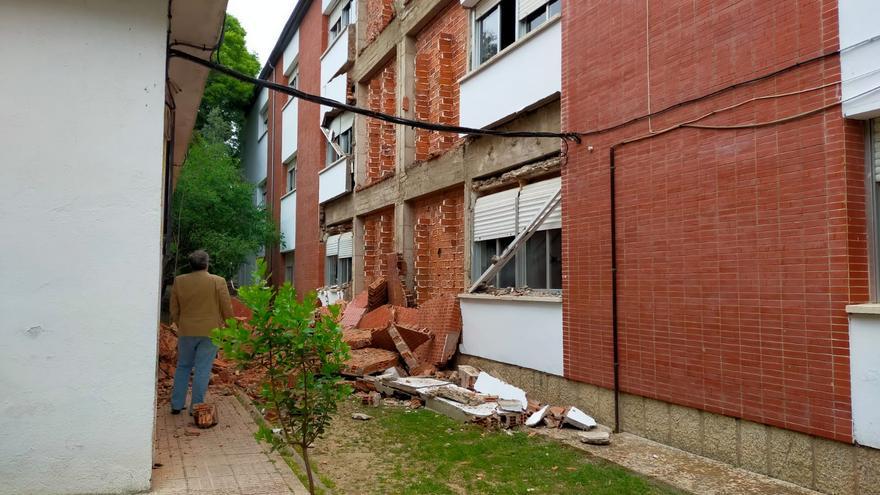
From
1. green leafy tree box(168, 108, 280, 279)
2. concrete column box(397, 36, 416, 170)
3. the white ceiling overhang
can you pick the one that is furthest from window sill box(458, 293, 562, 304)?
green leafy tree box(168, 108, 280, 279)

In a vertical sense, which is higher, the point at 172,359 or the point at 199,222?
the point at 199,222

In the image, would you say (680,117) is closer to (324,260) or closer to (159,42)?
(159,42)

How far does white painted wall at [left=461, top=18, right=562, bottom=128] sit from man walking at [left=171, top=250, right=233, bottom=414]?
15.6ft

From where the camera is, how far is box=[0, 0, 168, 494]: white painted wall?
14.0 ft

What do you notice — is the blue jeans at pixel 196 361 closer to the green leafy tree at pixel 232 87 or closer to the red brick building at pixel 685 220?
the red brick building at pixel 685 220

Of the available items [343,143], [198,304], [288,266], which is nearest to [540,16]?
[198,304]

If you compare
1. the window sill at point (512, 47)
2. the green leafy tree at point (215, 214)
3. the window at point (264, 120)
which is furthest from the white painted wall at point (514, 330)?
the window at point (264, 120)

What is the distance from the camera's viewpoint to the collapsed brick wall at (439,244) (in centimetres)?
1180

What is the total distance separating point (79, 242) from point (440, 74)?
8.69m

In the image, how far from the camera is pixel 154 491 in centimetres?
450

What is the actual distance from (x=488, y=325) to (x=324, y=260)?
10.5 m

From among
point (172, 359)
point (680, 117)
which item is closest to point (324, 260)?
point (172, 359)

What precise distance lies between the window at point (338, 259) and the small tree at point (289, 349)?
12532 millimetres

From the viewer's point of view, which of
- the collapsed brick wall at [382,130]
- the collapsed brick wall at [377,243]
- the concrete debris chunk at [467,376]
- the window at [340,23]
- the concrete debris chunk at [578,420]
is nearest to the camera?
the concrete debris chunk at [578,420]
